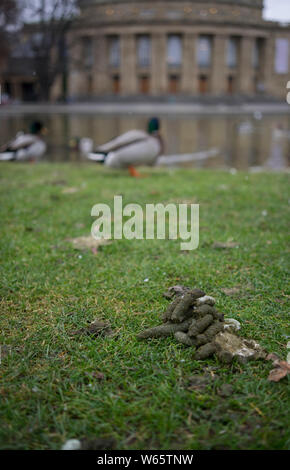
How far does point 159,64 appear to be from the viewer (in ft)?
174

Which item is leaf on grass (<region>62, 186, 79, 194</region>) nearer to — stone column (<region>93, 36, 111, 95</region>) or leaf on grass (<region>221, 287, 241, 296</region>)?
leaf on grass (<region>221, 287, 241, 296</region>)

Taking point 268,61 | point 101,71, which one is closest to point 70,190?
point 101,71

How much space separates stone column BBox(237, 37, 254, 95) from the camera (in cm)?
5600

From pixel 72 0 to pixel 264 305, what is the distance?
133 ft

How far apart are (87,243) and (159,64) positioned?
53.4 meters

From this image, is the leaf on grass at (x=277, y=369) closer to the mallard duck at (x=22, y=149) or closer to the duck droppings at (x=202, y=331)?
the duck droppings at (x=202, y=331)

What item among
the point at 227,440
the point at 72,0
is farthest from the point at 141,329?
the point at 72,0

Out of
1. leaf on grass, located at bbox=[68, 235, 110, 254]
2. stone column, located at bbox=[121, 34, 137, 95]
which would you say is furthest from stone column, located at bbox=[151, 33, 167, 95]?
leaf on grass, located at bbox=[68, 235, 110, 254]

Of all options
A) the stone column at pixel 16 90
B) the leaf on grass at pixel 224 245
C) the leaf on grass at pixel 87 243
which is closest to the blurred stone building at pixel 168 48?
the stone column at pixel 16 90

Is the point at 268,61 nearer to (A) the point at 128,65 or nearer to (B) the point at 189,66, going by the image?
(B) the point at 189,66

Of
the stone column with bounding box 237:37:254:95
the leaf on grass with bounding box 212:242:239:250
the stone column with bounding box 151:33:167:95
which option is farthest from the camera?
the stone column with bounding box 237:37:254:95

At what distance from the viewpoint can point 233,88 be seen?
57.5 metres

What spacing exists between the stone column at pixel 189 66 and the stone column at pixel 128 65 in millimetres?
Answer: 5951

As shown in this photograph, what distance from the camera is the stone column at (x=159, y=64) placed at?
173 feet
